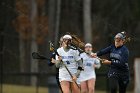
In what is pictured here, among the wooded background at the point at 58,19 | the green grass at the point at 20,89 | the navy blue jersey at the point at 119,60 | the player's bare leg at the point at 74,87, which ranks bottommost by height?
the player's bare leg at the point at 74,87

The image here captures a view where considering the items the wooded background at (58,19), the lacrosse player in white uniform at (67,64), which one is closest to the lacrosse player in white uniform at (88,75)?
the lacrosse player in white uniform at (67,64)

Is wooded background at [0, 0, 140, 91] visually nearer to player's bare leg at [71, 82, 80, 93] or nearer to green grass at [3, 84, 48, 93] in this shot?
green grass at [3, 84, 48, 93]

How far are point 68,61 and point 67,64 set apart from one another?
3.5 inches

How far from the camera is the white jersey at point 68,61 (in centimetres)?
1912

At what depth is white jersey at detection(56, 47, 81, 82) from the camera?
62.7ft

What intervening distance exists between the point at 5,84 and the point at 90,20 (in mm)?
14187

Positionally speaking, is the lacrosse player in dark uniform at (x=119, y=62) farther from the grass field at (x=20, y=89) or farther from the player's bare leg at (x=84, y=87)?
the grass field at (x=20, y=89)

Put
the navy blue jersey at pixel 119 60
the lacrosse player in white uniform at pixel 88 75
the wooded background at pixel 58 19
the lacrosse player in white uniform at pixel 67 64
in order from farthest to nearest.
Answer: the wooded background at pixel 58 19
the lacrosse player in white uniform at pixel 88 75
the lacrosse player in white uniform at pixel 67 64
the navy blue jersey at pixel 119 60

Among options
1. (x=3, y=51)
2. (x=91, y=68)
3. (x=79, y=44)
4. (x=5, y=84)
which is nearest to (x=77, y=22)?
(x=5, y=84)

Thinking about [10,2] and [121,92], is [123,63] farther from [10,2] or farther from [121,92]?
[10,2]

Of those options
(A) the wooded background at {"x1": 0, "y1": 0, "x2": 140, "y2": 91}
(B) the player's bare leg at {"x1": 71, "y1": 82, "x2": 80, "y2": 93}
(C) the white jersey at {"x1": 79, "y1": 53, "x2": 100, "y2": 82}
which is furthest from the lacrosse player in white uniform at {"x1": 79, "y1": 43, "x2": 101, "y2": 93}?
(A) the wooded background at {"x1": 0, "y1": 0, "x2": 140, "y2": 91}

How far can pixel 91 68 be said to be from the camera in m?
23.5

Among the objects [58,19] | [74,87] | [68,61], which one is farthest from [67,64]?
[58,19]

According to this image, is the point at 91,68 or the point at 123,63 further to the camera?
the point at 91,68
